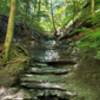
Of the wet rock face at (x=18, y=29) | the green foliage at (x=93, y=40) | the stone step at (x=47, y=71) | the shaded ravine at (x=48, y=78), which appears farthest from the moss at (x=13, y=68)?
the wet rock face at (x=18, y=29)

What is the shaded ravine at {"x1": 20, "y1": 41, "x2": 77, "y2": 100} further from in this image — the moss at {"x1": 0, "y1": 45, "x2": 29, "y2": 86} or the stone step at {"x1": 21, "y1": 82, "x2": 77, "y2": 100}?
the moss at {"x1": 0, "y1": 45, "x2": 29, "y2": 86}

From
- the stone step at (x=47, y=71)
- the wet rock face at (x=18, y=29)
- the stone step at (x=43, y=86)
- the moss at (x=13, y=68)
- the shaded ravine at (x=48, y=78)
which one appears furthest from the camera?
the wet rock face at (x=18, y=29)

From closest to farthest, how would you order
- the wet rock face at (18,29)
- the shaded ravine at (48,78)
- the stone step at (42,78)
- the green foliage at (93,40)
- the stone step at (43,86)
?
the green foliage at (93,40), the shaded ravine at (48,78), the stone step at (43,86), the stone step at (42,78), the wet rock face at (18,29)

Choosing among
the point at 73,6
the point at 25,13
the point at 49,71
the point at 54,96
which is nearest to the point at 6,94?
the point at 54,96

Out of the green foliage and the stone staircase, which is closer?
the green foliage

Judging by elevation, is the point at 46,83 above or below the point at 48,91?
above

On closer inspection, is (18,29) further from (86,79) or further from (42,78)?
(86,79)

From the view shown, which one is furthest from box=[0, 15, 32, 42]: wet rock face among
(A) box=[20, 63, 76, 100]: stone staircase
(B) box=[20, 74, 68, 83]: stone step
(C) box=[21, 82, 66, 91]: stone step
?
(C) box=[21, 82, 66, 91]: stone step

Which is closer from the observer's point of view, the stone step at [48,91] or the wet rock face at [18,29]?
the stone step at [48,91]

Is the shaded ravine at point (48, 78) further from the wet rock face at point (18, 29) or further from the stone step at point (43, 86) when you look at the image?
the wet rock face at point (18, 29)

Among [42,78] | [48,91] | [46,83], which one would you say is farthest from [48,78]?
[48,91]

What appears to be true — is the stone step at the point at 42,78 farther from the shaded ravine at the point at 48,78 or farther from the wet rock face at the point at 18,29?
the wet rock face at the point at 18,29

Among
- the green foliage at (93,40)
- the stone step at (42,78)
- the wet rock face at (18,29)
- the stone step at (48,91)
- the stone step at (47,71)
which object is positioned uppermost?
the wet rock face at (18,29)

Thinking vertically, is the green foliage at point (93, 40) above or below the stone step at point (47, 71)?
above
